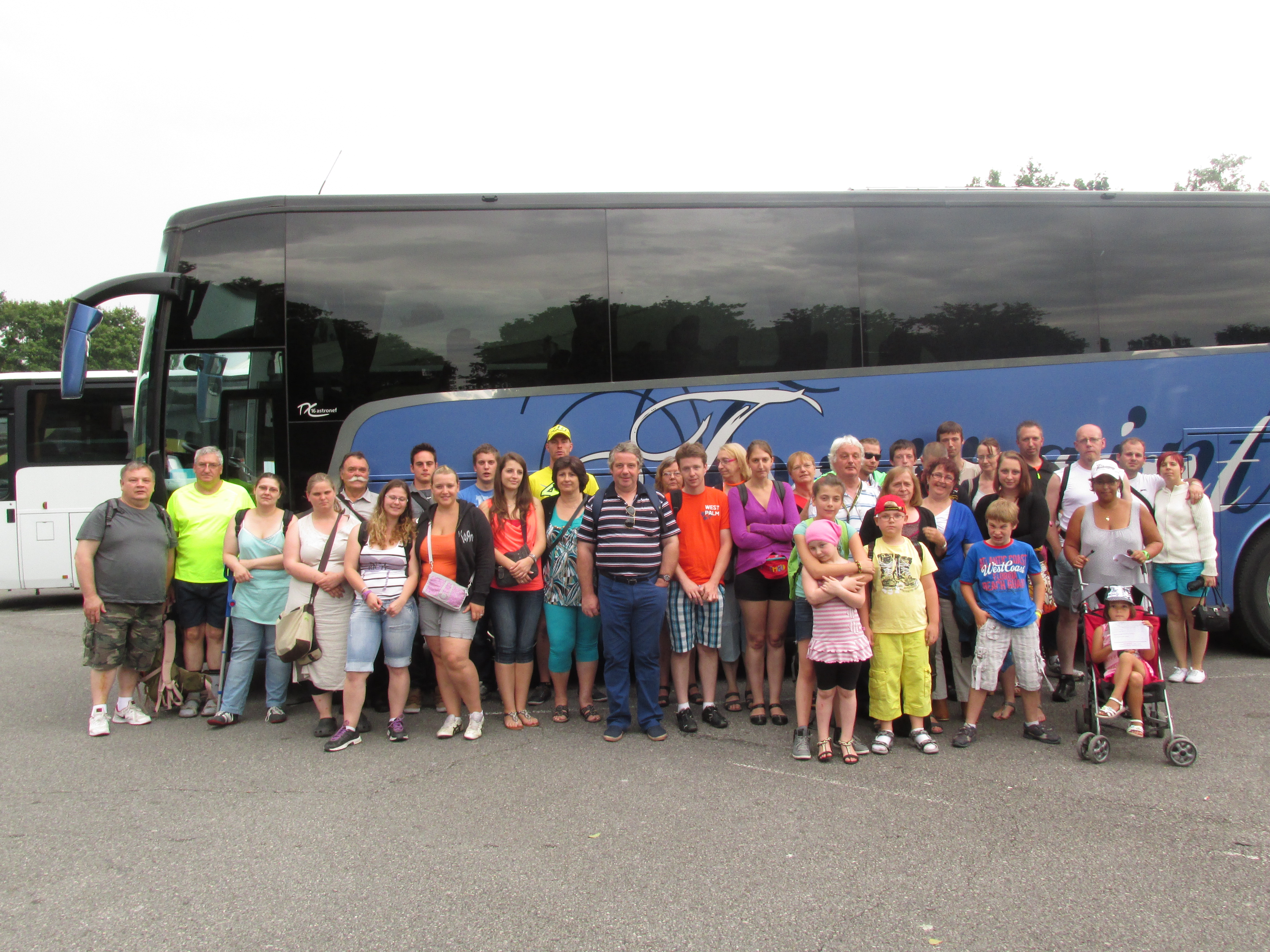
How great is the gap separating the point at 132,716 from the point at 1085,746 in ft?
20.4

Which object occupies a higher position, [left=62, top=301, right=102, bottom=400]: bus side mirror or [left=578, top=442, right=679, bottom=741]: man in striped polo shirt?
[left=62, top=301, right=102, bottom=400]: bus side mirror

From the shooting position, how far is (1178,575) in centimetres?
619

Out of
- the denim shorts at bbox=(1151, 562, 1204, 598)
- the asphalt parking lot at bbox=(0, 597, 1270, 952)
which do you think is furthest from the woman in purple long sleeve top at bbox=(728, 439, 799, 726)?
the denim shorts at bbox=(1151, 562, 1204, 598)

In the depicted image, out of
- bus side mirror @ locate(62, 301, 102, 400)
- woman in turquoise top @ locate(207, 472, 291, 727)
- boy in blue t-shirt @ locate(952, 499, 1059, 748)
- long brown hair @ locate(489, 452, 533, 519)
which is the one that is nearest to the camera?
boy in blue t-shirt @ locate(952, 499, 1059, 748)

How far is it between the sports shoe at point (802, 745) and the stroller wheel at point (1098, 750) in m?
1.53

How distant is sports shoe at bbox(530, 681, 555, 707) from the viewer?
5.98m

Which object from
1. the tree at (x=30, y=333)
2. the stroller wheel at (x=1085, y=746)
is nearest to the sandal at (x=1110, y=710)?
the stroller wheel at (x=1085, y=746)

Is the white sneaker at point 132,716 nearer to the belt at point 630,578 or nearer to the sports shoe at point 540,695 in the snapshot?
the sports shoe at point 540,695

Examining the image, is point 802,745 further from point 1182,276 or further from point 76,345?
point 76,345

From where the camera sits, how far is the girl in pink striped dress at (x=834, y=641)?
4.61m

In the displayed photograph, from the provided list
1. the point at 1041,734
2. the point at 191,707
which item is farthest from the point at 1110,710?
the point at 191,707

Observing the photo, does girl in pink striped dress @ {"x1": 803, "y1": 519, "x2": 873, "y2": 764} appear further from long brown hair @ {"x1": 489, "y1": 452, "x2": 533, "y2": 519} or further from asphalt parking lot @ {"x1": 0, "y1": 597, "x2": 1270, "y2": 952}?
long brown hair @ {"x1": 489, "y1": 452, "x2": 533, "y2": 519}

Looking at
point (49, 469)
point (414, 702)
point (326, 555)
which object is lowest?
point (414, 702)

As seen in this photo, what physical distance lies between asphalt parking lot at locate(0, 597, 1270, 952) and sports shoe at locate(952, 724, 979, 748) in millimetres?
63
